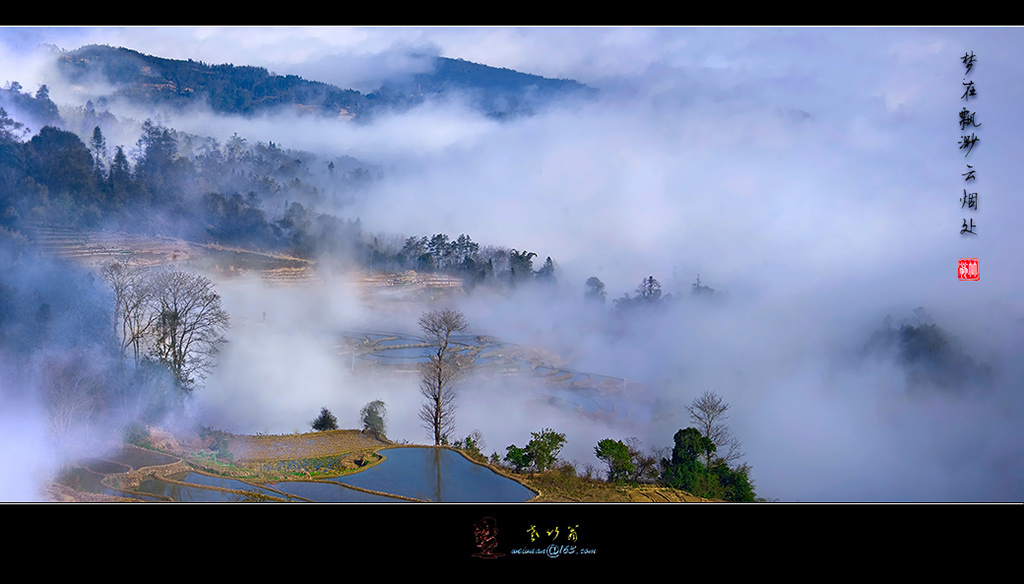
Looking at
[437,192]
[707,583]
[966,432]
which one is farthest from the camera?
[437,192]

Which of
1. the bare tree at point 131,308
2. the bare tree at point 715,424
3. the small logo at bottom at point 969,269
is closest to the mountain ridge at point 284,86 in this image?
the bare tree at point 131,308

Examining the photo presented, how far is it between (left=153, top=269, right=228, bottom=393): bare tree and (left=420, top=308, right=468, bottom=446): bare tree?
77.0 inches

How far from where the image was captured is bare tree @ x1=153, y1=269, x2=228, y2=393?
5160 millimetres

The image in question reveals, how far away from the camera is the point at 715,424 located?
503cm

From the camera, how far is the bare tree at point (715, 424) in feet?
16.3

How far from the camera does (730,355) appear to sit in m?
5.08

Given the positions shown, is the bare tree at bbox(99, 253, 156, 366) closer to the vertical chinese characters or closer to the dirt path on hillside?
the dirt path on hillside

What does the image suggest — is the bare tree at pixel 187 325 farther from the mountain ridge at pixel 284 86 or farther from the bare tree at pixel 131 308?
the mountain ridge at pixel 284 86

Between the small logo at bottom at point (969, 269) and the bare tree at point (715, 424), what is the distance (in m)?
2.39

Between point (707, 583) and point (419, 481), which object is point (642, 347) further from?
point (419, 481)

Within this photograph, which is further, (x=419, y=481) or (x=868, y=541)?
(x=419, y=481)

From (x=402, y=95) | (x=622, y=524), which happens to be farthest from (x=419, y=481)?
(x=402, y=95)

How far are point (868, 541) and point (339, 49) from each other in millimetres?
6371

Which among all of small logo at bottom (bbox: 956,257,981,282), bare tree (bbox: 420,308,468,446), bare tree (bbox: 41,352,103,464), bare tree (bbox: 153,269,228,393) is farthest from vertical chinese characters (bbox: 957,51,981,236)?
bare tree (bbox: 41,352,103,464)
